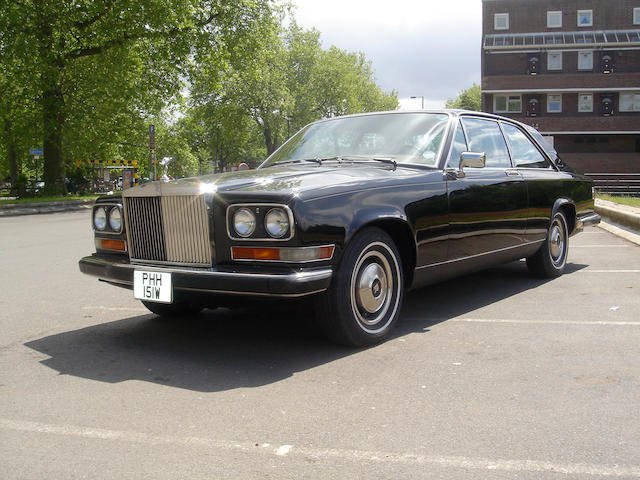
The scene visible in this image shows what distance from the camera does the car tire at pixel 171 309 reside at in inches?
207

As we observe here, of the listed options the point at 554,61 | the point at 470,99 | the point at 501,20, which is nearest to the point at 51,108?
the point at 501,20

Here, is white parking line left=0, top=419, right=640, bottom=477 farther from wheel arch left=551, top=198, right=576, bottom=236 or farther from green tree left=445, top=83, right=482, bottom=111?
green tree left=445, top=83, right=482, bottom=111

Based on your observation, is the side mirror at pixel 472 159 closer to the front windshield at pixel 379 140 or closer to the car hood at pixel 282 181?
the front windshield at pixel 379 140

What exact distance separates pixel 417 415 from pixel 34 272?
20.5ft

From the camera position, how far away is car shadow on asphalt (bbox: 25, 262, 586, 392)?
3850 mm

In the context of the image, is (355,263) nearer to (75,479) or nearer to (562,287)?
(75,479)

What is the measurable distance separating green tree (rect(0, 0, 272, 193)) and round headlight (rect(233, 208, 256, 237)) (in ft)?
71.1

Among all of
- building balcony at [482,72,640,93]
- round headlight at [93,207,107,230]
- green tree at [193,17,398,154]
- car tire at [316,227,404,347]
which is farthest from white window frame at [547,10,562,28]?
round headlight at [93,207,107,230]

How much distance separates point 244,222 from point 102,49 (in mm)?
23710

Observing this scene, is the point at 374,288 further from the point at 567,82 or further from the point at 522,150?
the point at 567,82

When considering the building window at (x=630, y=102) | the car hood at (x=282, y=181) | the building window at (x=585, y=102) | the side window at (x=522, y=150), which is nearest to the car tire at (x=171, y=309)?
the car hood at (x=282, y=181)

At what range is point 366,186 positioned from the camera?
171 inches

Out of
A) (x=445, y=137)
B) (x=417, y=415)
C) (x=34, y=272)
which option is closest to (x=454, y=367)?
(x=417, y=415)

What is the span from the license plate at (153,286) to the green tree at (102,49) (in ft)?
69.6
